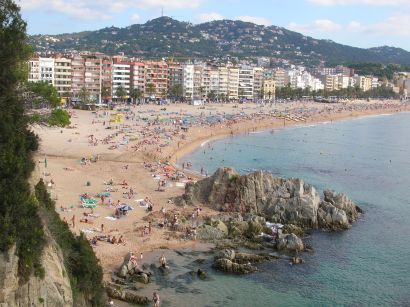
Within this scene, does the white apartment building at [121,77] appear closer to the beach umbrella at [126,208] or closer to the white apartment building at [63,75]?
the white apartment building at [63,75]

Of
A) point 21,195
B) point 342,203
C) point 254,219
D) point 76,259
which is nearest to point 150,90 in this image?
point 342,203

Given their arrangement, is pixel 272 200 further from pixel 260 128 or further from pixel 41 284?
pixel 260 128

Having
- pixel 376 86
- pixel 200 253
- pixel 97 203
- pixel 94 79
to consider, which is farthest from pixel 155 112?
pixel 376 86

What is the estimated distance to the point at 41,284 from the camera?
37.1 ft

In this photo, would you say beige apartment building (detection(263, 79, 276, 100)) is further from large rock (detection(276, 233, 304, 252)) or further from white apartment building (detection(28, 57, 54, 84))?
large rock (detection(276, 233, 304, 252))

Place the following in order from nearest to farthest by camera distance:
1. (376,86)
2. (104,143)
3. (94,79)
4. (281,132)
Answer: (104,143) < (281,132) < (94,79) < (376,86)

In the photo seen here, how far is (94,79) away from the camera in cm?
9281

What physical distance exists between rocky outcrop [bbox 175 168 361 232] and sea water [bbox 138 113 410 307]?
110 cm

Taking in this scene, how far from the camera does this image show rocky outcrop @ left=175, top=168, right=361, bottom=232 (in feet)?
92.7

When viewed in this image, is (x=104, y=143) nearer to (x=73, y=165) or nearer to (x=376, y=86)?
(x=73, y=165)

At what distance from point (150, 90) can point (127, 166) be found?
6494cm

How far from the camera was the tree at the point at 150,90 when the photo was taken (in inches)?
4094

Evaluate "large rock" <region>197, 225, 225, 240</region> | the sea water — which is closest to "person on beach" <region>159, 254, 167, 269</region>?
the sea water

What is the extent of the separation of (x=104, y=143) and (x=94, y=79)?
149 feet
